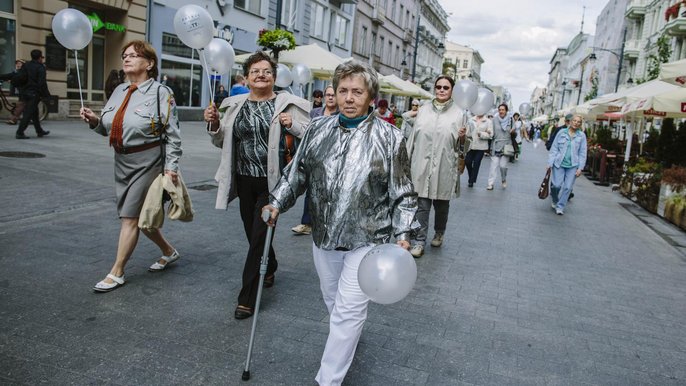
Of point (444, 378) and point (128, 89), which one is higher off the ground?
point (128, 89)

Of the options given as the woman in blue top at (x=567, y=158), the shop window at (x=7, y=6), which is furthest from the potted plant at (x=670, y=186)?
the shop window at (x=7, y=6)

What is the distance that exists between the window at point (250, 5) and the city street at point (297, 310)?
1906 centimetres

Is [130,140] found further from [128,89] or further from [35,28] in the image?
[35,28]

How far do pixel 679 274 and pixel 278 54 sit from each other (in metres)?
10.6

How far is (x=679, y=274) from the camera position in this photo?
644cm

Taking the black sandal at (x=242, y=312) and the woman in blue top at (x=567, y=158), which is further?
the woman in blue top at (x=567, y=158)

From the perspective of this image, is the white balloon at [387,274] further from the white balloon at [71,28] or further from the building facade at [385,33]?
the building facade at [385,33]

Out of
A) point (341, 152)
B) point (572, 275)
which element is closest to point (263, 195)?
point (341, 152)

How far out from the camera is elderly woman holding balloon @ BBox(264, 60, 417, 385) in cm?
293

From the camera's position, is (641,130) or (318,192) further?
(641,130)

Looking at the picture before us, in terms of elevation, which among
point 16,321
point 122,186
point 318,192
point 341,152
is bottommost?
point 16,321

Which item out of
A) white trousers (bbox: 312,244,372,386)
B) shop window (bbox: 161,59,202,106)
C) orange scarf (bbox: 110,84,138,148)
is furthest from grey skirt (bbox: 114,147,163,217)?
shop window (bbox: 161,59,202,106)

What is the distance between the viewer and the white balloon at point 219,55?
5.44 m

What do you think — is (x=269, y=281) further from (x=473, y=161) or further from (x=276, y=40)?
(x=276, y=40)
